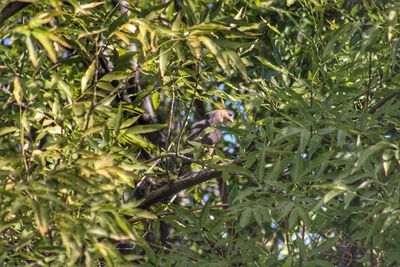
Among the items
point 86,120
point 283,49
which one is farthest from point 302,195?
point 283,49

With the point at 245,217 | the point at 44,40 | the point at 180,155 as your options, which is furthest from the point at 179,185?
the point at 44,40

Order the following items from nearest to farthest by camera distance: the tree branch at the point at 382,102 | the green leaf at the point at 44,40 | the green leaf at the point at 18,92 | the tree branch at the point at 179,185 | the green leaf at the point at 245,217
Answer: the green leaf at the point at 44,40, the green leaf at the point at 18,92, the green leaf at the point at 245,217, the tree branch at the point at 382,102, the tree branch at the point at 179,185

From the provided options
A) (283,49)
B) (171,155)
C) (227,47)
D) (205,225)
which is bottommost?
(283,49)

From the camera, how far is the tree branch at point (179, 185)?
293cm

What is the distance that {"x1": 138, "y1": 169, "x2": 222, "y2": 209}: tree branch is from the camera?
2.93 meters

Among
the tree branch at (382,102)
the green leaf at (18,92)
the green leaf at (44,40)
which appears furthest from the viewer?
the tree branch at (382,102)

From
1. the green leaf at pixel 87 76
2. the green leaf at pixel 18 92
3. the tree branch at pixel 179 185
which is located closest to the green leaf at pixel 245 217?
the tree branch at pixel 179 185

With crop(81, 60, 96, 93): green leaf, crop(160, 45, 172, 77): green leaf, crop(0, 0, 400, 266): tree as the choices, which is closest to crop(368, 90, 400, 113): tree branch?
crop(0, 0, 400, 266): tree

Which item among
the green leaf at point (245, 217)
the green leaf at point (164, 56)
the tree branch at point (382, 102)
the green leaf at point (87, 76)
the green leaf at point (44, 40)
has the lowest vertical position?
the green leaf at point (245, 217)

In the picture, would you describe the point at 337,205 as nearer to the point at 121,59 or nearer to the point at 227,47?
the point at 227,47

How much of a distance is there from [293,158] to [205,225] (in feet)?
1.47

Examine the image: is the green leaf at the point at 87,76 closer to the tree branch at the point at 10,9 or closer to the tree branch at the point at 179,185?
the tree branch at the point at 10,9

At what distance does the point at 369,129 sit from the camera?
2.70 meters

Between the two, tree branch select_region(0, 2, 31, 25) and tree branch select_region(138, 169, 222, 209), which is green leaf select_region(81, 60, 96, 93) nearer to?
tree branch select_region(0, 2, 31, 25)
